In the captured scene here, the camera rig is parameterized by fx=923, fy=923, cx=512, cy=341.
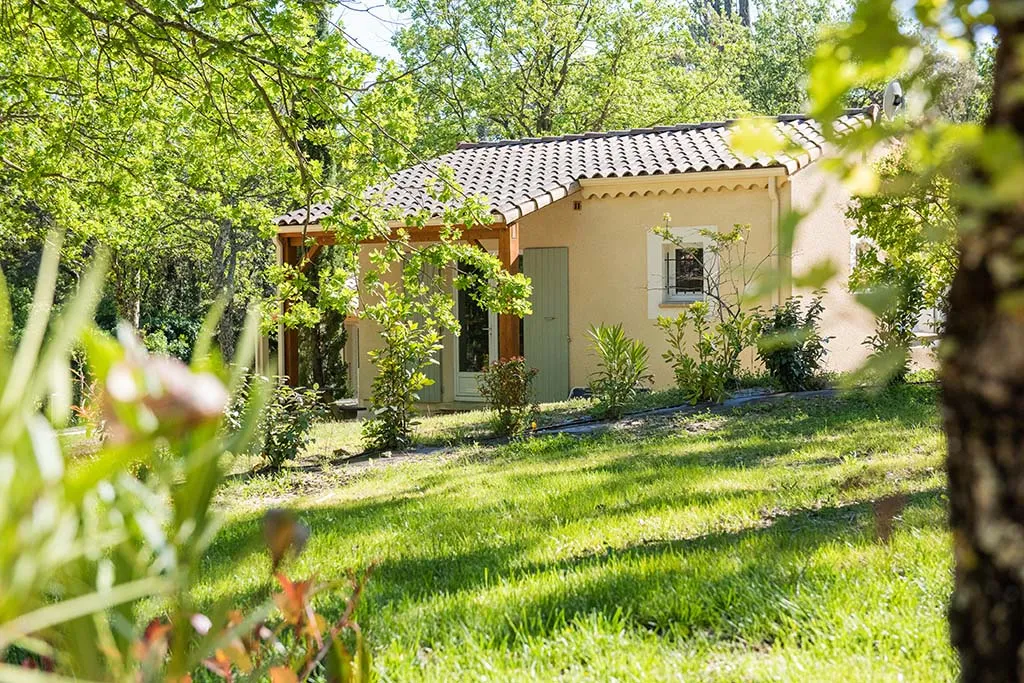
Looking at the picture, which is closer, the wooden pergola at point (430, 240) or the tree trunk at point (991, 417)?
the tree trunk at point (991, 417)

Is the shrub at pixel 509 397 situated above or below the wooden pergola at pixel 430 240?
below

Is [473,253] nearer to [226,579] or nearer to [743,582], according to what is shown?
[226,579]

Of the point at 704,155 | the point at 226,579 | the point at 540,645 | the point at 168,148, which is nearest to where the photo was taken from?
the point at 540,645

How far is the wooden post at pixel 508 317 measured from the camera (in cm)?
1213

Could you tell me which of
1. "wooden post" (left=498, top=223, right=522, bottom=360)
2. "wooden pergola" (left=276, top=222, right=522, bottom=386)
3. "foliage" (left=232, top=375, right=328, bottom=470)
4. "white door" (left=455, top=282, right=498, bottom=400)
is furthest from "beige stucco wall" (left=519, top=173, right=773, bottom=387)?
"foliage" (left=232, top=375, right=328, bottom=470)

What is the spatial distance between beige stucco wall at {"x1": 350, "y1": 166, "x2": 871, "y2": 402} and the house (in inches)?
0.6

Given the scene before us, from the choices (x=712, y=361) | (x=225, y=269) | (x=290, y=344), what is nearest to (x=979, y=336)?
(x=712, y=361)

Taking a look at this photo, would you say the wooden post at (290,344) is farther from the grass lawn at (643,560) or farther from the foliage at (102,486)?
the foliage at (102,486)

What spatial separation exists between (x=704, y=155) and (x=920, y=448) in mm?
7928

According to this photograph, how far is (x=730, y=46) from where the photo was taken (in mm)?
26344

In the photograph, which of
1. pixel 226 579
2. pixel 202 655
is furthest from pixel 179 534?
pixel 226 579

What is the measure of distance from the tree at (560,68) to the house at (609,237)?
9090mm

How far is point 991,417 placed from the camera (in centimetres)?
74

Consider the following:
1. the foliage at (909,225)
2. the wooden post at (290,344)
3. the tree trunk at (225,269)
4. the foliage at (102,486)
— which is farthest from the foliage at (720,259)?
the tree trunk at (225,269)
